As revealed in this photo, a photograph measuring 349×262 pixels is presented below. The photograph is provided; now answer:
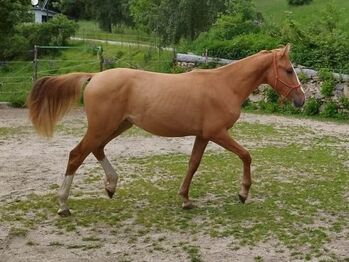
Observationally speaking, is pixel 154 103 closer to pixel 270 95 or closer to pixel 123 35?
pixel 270 95

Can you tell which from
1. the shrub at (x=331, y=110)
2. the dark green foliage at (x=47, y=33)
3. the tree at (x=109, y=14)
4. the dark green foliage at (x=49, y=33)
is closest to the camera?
the shrub at (x=331, y=110)

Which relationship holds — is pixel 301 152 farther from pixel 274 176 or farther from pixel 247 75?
pixel 247 75

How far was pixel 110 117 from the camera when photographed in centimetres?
549

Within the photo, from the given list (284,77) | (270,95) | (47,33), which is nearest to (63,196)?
(284,77)

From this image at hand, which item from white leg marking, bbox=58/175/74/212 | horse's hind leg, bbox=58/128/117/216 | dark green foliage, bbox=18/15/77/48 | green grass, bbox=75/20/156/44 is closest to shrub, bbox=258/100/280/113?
horse's hind leg, bbox=58/128/117/216

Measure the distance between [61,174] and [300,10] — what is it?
2177cm

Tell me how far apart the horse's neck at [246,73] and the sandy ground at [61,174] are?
1.75 metres

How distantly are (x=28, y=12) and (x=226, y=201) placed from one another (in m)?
12.7

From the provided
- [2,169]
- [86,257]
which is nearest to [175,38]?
[2,169]

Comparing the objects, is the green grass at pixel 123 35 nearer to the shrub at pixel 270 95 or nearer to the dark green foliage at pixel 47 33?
the dark green foliage at pixel 47 33

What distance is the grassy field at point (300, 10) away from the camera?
21806 millimetres

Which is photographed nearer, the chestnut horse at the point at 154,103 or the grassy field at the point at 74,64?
the chestnut horse at the point at 154,103

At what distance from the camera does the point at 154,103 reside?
5.62m

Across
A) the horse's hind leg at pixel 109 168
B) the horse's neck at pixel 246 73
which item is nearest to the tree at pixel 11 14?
the horse's hind leg at pixel 109 168
